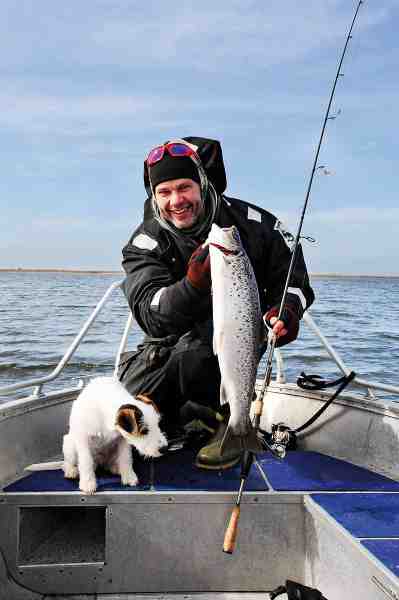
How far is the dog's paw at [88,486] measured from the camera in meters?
3.16

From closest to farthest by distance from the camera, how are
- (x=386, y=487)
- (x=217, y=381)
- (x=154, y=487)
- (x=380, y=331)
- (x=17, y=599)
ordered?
(x=17, y=599), (x=154, y=487), (x=386, y=487), (x=217, y=381), (x=380, y=331)

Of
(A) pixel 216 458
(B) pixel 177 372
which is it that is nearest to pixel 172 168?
(B) pixel 177 372

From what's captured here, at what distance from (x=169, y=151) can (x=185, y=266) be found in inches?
34.0

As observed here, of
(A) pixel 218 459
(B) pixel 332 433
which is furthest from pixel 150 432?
(B) pixel 332 433

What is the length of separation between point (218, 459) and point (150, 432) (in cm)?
58

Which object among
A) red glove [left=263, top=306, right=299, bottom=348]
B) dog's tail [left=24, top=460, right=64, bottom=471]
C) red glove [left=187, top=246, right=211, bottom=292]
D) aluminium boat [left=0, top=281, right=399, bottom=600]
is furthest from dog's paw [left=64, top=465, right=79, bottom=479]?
red glove [left=263, top=306, right=299, bottom=348]

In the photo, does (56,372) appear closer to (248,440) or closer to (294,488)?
(248,440)

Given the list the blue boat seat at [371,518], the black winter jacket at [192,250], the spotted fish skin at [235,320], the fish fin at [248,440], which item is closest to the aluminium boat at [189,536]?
the blue boat seat at [371,518]

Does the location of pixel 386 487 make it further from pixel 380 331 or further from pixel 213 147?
pixel 380 331

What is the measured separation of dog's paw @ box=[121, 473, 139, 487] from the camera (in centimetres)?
331

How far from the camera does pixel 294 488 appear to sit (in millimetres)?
3324

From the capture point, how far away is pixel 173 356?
4098 mm

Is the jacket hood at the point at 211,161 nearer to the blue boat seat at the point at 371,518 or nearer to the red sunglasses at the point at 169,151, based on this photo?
the red sunglasses at the point at 169,151

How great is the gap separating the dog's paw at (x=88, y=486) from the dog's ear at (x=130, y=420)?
344 millimetres
